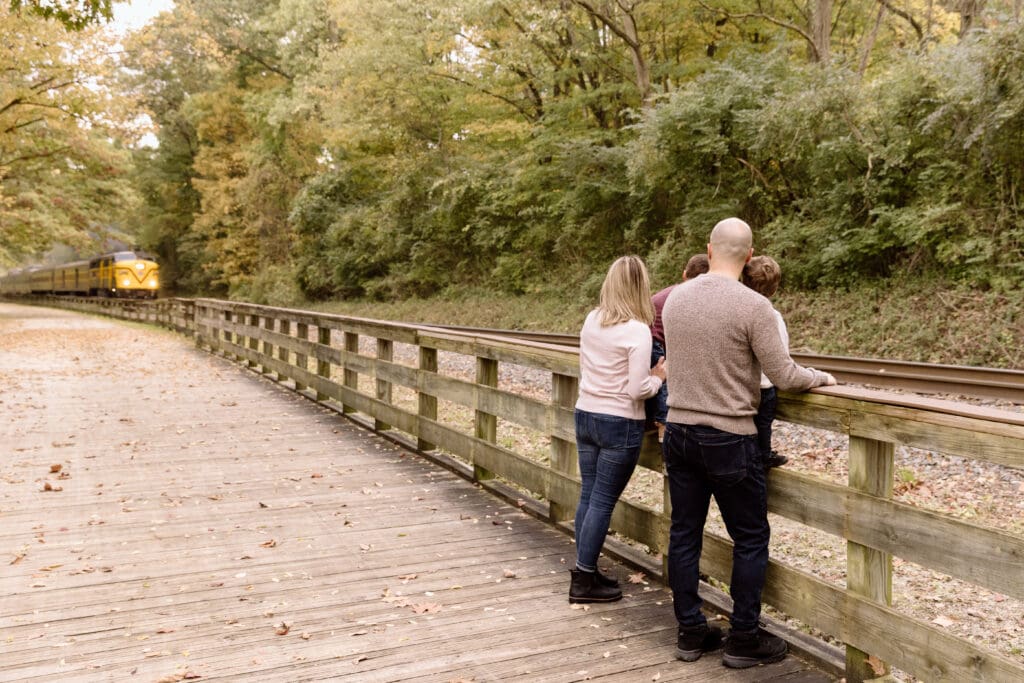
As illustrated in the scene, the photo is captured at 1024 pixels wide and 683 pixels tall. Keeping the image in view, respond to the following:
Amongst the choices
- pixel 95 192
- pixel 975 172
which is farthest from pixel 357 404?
pixel 95 192

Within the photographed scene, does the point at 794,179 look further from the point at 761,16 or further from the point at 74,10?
the point at 74,10

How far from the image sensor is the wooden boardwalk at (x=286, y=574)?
3.69 metres

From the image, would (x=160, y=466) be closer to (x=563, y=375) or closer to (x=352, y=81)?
(x=563, y=375)

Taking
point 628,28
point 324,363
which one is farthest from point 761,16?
point 324,363

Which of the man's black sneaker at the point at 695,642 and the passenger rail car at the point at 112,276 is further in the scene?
the passenger rail car at the point at 112,276

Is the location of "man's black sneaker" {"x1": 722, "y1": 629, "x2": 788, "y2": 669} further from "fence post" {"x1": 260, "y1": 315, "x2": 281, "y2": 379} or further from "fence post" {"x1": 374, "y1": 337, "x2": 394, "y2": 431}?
"fence post" {"x1": 260, "y1": 315, "x2": 281, "y2": 379}

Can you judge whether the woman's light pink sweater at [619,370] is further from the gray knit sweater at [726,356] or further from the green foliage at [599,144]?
the green foliage at [599,144]

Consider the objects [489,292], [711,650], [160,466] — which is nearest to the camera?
[711,650]

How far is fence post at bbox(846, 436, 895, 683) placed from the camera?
3.32 m

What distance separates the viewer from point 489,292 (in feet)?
85.9

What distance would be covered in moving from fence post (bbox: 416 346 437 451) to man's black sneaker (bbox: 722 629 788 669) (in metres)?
4.28

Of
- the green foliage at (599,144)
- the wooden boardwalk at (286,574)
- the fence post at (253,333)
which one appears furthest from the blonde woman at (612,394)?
the green foliage at (599,144)

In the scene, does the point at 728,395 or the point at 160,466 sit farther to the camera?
the point at 160,466

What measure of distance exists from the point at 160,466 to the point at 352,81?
22.1 m
